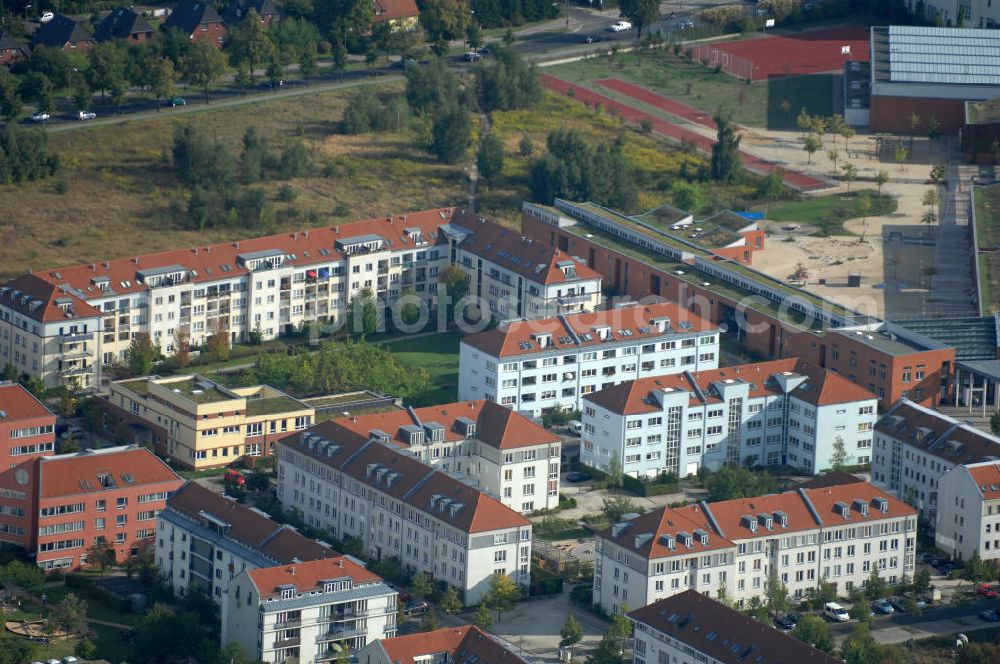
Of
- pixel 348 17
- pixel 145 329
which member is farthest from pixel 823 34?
pixel 145 329

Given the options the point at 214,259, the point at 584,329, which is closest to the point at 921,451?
the point at 584,329

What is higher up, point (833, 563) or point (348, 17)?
point (348, 17)

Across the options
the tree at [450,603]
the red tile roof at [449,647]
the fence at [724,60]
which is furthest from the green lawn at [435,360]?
the fence at [724,60]

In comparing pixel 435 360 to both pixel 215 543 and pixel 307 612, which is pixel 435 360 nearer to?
pixel 215 543

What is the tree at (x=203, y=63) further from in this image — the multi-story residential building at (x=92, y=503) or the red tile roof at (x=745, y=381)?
the multi-story residential building at (x=92, y=503)

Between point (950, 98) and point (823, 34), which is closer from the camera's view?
point (950, 98)

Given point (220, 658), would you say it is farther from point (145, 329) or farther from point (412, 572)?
point (145, 329)

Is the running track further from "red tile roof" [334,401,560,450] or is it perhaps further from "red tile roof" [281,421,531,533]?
"red tile roof" [281,421,531,533]
